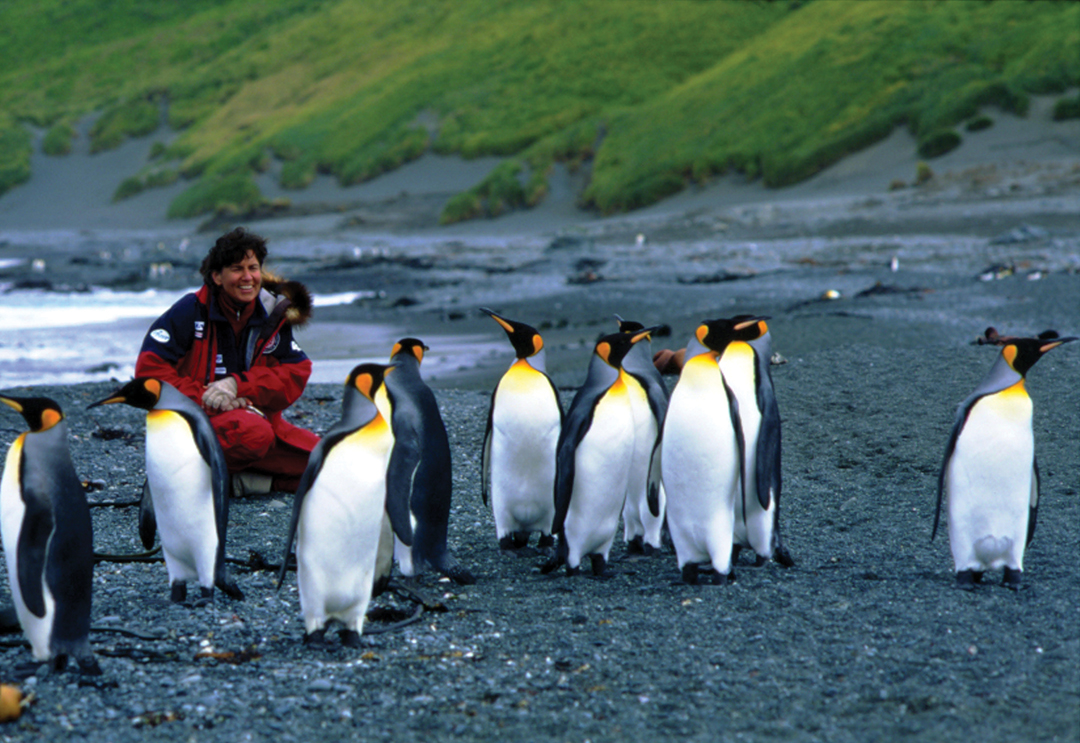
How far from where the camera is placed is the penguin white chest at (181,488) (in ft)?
11.6

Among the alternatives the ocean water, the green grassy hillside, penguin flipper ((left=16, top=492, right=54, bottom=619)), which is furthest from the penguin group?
the green grassy hillside

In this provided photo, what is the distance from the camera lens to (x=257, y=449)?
15.8 feet

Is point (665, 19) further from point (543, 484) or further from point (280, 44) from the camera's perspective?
point (543, 484)

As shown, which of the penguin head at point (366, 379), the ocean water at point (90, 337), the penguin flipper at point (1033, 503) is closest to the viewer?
the penguin head at point (366, 379)

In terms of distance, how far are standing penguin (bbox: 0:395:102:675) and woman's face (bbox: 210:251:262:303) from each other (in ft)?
4.53

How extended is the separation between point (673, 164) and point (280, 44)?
35.7m

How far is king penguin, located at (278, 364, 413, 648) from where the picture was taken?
128 inches

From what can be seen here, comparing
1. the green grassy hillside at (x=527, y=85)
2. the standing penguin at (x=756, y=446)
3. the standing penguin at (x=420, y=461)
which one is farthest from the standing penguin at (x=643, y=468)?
the green grassy hillside at (x=527, y=85)

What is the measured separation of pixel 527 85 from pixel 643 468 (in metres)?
37.9

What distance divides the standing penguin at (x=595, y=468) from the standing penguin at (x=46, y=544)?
1628 millimetres

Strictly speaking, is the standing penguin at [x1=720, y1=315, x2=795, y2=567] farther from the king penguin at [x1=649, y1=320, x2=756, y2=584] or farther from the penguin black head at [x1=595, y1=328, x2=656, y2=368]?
the penguin black head at [x1=595, y1=328, x2=656, y2=368]

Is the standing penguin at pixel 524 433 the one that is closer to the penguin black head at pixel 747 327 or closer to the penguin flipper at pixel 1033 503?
the penguin black head at pixel 747 327

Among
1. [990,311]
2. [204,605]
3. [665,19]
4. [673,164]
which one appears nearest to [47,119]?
[665,19]

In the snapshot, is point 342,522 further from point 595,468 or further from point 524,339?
point 524,339
